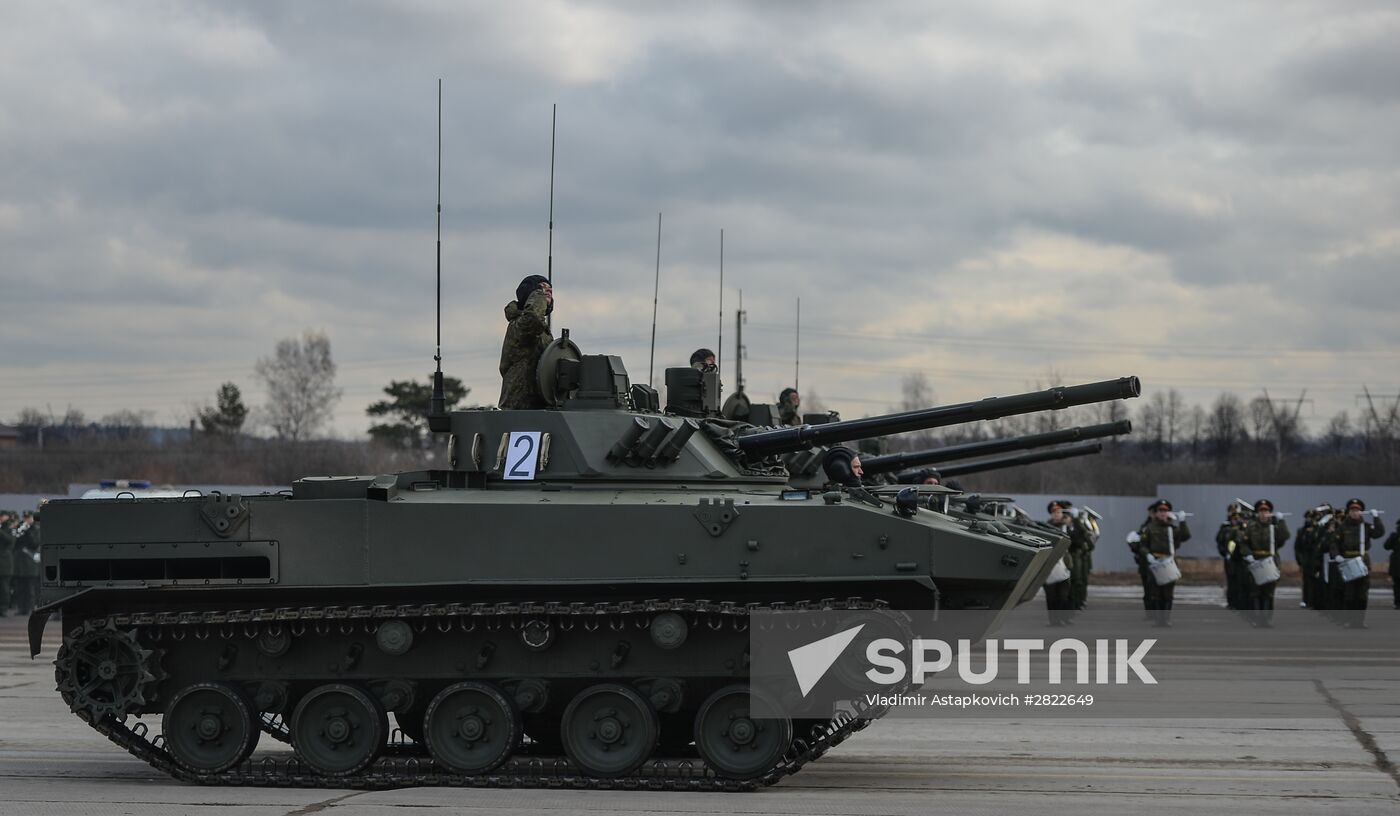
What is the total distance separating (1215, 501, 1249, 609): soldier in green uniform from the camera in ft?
97.3

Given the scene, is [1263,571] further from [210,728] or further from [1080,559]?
Result: [210,728]

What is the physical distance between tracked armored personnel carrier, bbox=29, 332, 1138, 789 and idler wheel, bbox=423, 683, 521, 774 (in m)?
0.02

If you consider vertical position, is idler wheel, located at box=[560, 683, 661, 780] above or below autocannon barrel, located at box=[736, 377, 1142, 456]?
below

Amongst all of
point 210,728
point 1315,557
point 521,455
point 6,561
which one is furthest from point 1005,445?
point 6,561

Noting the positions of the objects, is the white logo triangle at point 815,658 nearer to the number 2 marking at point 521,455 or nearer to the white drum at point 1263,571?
the number 2 marking at point 521,455

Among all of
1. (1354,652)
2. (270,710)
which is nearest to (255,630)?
(270,710)

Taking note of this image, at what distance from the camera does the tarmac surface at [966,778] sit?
11734 millimetres

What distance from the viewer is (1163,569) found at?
2836 centimetres

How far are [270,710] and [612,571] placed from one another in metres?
3.14

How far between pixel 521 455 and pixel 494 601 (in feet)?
4.56

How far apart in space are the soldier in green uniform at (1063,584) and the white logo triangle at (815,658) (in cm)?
1618

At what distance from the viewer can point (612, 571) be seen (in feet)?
42.5

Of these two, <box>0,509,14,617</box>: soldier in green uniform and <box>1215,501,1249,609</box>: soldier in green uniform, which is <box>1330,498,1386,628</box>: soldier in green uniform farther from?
<box>0,509,14,617</box>: soldier in green uniform

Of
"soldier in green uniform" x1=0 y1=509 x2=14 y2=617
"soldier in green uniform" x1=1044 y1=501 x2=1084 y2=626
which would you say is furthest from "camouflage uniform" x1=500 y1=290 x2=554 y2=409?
"soldier in green uniform" x1=0 y1=509 x2=14 y2=617
